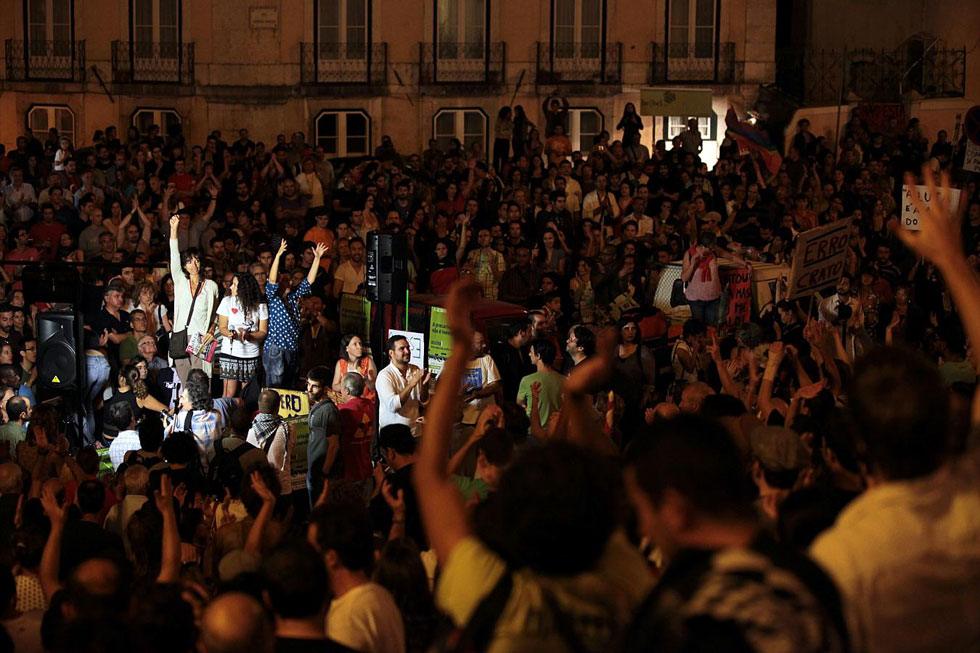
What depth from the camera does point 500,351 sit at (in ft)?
41.2

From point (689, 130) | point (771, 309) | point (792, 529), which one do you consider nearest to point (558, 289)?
point (771, 309)

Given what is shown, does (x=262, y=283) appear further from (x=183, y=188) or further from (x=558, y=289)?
(x=183, y=188)

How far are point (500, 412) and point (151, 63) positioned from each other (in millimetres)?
21636

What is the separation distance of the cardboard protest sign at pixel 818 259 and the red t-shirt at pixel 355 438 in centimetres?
421

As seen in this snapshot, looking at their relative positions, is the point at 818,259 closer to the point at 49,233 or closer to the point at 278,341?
the point at 278,341

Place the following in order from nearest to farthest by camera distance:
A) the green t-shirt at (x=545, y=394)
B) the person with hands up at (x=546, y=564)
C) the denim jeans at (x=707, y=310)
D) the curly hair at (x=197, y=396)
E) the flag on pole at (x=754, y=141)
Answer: the person with hands up at (x=546, y=564) < the green t-shirt at (x=545, y=394) < the curly hair at (x=197, y=396) < the denim jeans at (x=707, y=310) < the flag on pole at (x=754, y=141)

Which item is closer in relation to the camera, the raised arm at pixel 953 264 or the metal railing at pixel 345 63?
the raised arm at pixel 953 264

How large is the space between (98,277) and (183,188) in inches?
201

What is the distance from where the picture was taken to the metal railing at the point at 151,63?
90.0 ft

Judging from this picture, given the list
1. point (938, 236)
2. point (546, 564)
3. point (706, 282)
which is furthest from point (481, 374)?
point (546, 564)

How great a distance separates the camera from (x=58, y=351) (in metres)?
12.4

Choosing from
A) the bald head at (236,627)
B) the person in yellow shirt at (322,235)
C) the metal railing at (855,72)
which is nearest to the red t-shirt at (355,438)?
the person in yellow shirt at (322,235)

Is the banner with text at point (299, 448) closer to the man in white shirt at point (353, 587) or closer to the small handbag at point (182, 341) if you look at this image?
the small handbag at point (182, 341)

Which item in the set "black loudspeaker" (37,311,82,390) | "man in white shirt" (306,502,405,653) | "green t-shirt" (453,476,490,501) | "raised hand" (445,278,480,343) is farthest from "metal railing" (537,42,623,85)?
"raised hand" (445,278,480,343)
